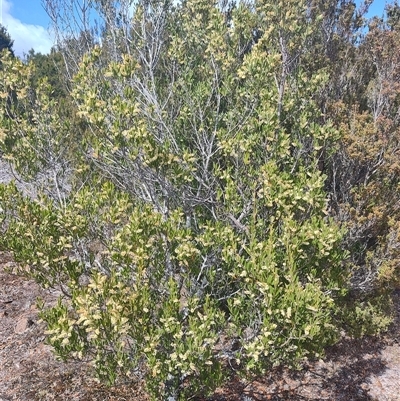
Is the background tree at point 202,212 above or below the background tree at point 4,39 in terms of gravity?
below

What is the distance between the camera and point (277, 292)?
128 inches

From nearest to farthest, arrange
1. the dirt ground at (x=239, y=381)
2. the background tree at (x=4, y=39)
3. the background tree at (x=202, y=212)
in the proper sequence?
the background tree at (x=202, y=212) < the dirt ground at (x=239, y=381) < the background tree at (x=4, y=39)

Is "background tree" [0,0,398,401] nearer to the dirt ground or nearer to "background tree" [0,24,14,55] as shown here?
the dirt ground

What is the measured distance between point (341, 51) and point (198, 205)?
5.86 metres

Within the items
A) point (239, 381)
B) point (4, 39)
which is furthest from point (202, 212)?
point (4, 39)

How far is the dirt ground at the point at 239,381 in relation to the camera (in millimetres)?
6262

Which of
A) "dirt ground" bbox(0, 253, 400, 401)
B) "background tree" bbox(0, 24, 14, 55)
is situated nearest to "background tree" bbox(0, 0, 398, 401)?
"dirt ground" bbox(0, 253, 400, 401)

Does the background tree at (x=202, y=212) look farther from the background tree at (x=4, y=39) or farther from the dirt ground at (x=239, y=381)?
the background tree at (x=4, y=39)

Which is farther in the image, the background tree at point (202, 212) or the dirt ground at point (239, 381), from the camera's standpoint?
the dirt ground at point (239, 381)

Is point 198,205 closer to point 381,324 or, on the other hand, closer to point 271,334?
point 271,334

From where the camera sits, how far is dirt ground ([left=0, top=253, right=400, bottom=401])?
6.26 m

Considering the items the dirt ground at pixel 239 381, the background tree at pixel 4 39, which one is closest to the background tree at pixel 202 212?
the dirt ground at pixel 239 381

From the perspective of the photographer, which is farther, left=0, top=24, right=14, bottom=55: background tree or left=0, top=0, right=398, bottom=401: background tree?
left=0, top=24, right=14, bottom=55: background tree

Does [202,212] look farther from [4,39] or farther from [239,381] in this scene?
[4,39]
